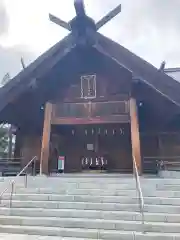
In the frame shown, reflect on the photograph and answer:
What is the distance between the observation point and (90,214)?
5.43m

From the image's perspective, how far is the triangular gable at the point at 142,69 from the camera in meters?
8.88

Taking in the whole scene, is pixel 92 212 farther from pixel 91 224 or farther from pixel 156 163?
pixel 156 163

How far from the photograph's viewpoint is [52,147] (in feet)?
41.2

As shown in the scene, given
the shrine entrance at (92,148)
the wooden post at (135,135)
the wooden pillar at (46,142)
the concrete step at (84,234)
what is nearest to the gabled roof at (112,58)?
the wooden post at (135,135)

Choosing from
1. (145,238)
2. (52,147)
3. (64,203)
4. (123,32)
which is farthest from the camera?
(123,32)

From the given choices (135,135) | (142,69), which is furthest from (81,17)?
(135,135)

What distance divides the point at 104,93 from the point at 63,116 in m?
1.75

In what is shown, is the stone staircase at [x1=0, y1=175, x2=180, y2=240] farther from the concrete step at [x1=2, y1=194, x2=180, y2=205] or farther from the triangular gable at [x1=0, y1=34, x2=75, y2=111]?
the triangular gable at [x1=0, y1=34, x2=75, y2=111]

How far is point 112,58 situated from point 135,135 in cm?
273

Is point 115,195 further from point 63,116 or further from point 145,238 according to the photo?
point 63,116

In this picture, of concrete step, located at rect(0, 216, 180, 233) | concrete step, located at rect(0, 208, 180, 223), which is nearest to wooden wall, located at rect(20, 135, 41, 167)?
concrete step, located at rect(0, 208, 180, 223)

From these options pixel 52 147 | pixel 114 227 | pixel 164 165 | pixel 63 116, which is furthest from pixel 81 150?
pixel 114 227

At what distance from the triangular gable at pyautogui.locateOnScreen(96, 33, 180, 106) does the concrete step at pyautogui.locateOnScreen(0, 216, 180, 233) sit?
4.94 metres

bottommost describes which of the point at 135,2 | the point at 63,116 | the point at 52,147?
the point at 52,147
